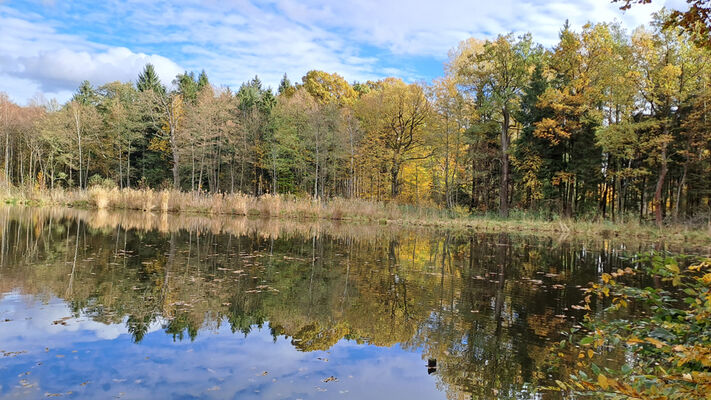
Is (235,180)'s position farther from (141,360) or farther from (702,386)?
(702,386)

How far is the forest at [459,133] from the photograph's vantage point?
23.7 metres

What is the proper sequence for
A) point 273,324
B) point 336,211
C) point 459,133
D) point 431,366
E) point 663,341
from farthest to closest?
point 459,133 → point 336,211 → point 273,324 → point 431,366 → point 663,341

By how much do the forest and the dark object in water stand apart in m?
14.1

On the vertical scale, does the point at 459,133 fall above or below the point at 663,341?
above

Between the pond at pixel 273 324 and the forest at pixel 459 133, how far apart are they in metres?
11.9

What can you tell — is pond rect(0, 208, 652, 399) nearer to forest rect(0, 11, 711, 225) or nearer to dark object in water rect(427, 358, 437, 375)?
dark object in water rect(427, 358, 437, 375)

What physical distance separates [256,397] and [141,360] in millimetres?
1522

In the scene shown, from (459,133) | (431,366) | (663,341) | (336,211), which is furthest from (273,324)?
(459,133)

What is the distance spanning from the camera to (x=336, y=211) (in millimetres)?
26891

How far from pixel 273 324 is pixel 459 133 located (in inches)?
1067

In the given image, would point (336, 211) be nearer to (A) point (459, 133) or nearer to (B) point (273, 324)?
(A) point (459, 133)

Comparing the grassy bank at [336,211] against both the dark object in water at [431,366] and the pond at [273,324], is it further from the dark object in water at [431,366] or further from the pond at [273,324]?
the dark object in water at [431,366]

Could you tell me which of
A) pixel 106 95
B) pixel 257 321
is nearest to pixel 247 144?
pixel 106 95

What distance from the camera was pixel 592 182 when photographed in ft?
91.3
